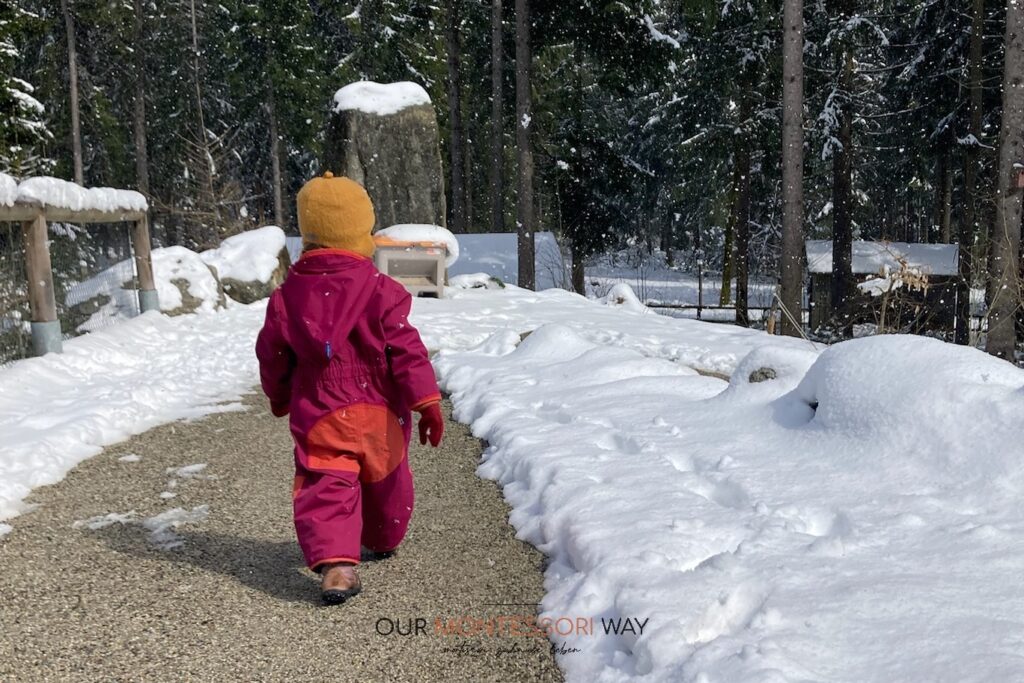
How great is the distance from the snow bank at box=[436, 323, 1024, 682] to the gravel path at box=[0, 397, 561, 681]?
10.0 inches

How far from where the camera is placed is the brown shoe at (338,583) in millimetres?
3078

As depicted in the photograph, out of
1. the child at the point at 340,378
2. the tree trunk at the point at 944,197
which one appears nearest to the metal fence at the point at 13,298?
the child at the point at 340,378

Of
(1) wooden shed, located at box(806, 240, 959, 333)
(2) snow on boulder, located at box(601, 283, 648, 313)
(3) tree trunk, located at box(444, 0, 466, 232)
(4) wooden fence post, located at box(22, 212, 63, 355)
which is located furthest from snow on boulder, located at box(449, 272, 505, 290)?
(1) wooden shed, located at box(806, 240, 959, 333)

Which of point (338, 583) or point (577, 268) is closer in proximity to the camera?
point (338, 583)

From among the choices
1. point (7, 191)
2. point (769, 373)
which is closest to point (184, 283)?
point (7, 191)

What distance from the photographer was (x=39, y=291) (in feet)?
24.6

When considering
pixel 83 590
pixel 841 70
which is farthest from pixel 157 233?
pixel 83 590

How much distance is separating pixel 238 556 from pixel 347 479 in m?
0.80

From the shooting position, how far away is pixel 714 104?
24.4 metres

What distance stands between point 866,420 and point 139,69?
1121 inches

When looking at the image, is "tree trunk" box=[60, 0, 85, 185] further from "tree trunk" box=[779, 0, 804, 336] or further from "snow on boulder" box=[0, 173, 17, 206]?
"tree trunk" box=[779, 0, 804, 336]

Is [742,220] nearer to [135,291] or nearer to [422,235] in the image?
[422,235]

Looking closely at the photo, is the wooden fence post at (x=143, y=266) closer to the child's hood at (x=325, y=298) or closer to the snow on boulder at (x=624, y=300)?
the snow on boulder at (x=624, y=300)

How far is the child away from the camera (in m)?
3.16
